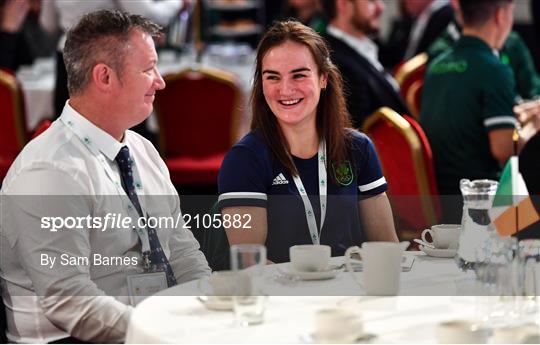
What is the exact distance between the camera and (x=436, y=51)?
6246 mm

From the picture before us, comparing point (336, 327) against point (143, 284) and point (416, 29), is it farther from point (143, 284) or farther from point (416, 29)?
point (416, 29)

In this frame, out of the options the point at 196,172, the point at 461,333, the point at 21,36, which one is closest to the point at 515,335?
the point at 461,333

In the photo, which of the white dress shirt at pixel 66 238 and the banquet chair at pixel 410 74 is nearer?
the white dress shirt at pixel 66 238

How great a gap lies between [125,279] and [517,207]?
3.24ft

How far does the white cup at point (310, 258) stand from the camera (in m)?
2.58

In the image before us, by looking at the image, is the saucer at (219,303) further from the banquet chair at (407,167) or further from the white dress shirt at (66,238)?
the banquet chair at (407,167)

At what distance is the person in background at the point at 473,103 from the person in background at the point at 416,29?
2.63 meters

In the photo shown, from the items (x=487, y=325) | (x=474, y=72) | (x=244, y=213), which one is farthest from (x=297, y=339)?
(x=474, y=72)

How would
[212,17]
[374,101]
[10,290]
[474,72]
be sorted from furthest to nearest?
[212,17]
[374,101]
[474,72]
[10,290]

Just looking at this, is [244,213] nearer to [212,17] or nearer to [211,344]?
[211,344]

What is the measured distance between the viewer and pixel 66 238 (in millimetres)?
2674

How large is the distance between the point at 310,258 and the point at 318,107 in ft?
2.79

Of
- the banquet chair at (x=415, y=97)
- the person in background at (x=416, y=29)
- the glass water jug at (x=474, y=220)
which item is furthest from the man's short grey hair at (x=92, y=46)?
the person in background at (x=416, y=29)

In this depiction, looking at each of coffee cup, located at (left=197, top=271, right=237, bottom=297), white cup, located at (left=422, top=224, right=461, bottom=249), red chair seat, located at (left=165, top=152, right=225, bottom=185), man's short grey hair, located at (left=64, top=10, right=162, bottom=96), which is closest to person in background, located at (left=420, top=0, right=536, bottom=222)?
red chair seat, located at (left=165, top=152, right=225, bottom=185)
